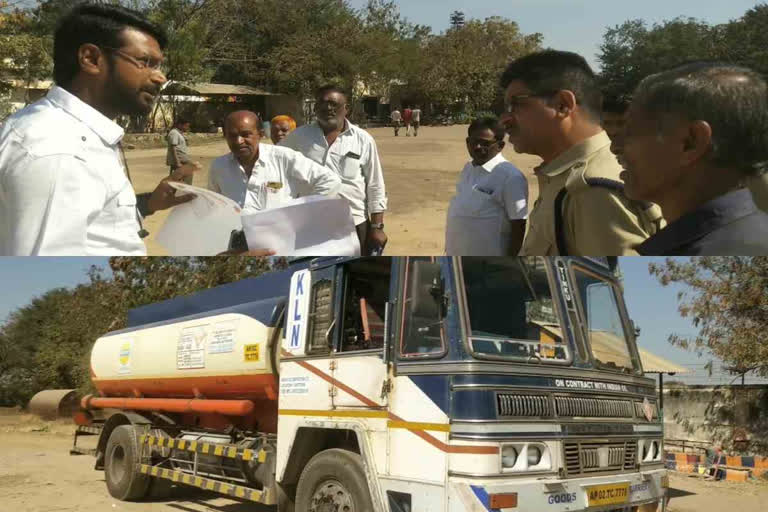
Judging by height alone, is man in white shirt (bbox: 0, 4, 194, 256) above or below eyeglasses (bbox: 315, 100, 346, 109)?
below

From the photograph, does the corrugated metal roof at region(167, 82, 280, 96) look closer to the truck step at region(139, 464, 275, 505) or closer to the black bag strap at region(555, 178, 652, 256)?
the black bag strap at region(555, 178, 652, 256)

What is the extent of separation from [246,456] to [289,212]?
3623 millimetres

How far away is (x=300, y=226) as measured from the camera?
2387 millimetres

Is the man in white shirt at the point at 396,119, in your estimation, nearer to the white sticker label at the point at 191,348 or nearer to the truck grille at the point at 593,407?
the white sticker label at the point at 191,348

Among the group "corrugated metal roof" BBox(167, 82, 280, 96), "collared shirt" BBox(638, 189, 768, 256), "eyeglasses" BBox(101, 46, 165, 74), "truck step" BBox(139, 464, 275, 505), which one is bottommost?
"truck step" BBox(139, 464, 275, 505)

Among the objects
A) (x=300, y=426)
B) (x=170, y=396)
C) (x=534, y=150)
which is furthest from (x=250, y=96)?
(x=170, y=396)

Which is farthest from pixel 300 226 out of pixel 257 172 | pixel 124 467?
pixel 124 467

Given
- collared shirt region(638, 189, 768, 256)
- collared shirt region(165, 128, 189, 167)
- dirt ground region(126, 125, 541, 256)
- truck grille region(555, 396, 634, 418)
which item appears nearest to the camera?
collared shirt region(638, 189, 768, 256)

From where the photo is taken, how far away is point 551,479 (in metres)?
3.71

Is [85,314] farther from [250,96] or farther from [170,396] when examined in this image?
[250,96]

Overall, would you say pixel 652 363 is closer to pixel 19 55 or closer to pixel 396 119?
pixel 396 119

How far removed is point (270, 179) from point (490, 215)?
3.75ft

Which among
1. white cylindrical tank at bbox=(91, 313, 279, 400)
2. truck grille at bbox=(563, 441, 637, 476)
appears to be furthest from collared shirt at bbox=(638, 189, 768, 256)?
white cylindrical tank at bbox=(91, 313, 279, 400)

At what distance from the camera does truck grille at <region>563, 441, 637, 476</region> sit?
3.84 meters
